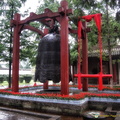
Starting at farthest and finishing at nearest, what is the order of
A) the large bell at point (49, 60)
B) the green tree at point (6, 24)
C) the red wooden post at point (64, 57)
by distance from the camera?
the green tree at point (6, 24) → the large bell at point (49, 60) → the red wooden post at point (64, 57)

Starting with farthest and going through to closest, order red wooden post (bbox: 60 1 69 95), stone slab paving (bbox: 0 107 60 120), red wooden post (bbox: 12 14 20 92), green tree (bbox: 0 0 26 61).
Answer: green tree (bbox: 0 0 26 61) < red wooden post (bbox: 12 14 20 92) < red wooden post (bbox: 60 1 69 95) < stone slab paving (bbox: 0 107 60 120)

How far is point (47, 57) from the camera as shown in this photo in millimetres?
6910

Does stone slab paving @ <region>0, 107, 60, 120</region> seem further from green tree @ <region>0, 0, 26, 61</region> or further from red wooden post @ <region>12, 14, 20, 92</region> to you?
green tree @ <region>0, 0, 26, 61</region>

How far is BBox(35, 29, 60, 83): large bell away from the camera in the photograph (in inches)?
261

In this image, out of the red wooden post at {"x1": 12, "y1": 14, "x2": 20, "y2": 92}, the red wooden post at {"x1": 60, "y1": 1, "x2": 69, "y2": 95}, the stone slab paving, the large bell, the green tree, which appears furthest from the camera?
the green tree

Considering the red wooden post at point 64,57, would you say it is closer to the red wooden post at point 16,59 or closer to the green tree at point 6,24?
the red wooden post at point 16,59

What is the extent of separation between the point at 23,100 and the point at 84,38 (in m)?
4.90

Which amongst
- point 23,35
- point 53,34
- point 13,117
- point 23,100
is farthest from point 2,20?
point 13,117

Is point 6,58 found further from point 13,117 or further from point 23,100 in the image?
point 13,117

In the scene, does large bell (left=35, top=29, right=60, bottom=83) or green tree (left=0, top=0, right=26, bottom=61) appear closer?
large bell (left=35, top=29, right=60, bottom=83)

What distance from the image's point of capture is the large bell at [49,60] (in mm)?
6637

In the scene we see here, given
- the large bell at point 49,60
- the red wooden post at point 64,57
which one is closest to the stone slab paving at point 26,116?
the large bell at point 49,60

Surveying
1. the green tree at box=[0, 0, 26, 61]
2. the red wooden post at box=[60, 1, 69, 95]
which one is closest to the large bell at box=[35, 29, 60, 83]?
the red wooden post at box=[60, 1, 69, 95]

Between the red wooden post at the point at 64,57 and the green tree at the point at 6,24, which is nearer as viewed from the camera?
the red wooden post at the point at 64,57
